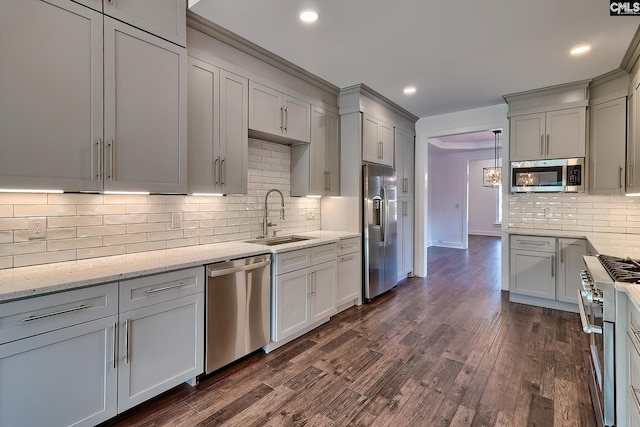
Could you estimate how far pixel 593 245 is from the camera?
2932 mm

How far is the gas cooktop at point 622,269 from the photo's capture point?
162cm

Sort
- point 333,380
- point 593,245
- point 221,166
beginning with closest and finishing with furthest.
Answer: point 333,380 → point 221,166 → point 593,245

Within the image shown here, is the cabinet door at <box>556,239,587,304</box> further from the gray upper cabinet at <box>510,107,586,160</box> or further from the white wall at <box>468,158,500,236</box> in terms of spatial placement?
the white wall at <box>468,158,500,236</box>

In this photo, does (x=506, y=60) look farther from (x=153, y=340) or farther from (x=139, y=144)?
(x=153, y=340)

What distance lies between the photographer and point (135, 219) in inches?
93.3

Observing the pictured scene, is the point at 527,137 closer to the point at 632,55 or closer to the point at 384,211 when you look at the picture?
the point at 632,55

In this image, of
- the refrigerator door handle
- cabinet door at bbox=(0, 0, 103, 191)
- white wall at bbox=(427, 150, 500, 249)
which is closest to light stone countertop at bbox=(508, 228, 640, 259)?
the refrigerator door handle

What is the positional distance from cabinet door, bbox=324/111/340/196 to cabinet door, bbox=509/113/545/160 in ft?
7.68

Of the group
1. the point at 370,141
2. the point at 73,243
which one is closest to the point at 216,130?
the point at 73,243

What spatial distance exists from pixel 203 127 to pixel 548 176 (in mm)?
4048

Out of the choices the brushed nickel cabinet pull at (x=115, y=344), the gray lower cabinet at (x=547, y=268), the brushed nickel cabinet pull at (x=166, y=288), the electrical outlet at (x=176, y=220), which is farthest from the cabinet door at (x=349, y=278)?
the brushed nickel cabinet pull at (x=115, y=344)

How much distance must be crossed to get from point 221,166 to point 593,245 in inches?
137

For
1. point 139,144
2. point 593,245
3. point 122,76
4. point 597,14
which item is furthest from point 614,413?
point 122,76

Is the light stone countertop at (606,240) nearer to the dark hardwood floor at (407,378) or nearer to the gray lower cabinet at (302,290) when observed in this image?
the dark hardwood floor at (407,378)
